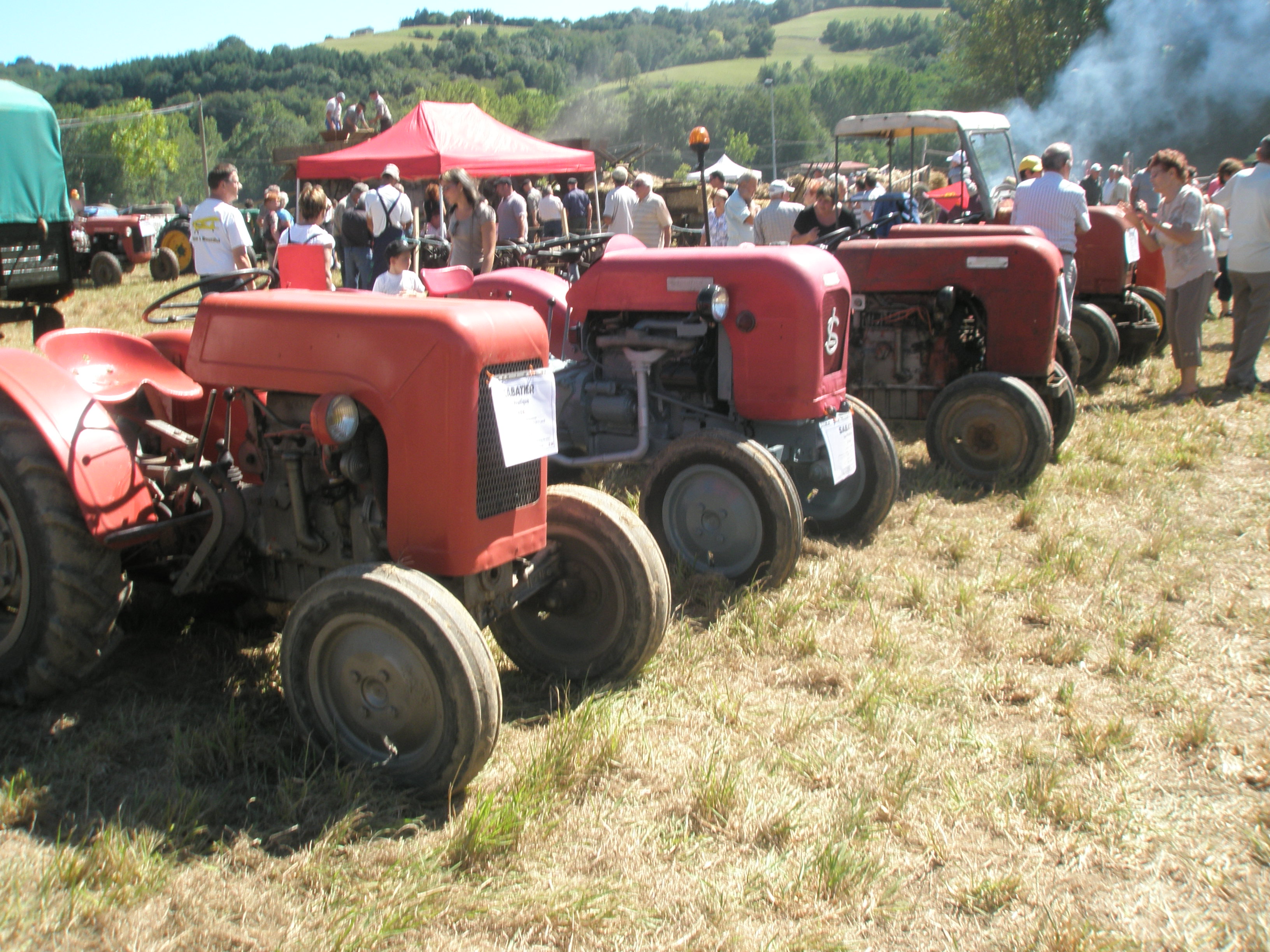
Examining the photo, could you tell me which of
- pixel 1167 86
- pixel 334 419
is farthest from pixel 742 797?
pixel 1167 86

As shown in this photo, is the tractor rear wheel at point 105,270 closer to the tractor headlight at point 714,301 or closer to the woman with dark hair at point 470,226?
the woman with dark hair at point 470,226

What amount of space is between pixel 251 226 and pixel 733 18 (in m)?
113

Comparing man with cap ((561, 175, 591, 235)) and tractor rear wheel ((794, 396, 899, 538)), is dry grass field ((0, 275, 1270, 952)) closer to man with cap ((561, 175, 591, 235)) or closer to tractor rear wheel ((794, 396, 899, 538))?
tractor rear wheel ((794, 396, 899, 538))

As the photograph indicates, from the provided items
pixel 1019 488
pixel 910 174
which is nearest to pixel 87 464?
pixel 1019 488

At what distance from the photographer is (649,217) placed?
1056cm

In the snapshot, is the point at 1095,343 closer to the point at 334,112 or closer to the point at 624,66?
the point at 334,112

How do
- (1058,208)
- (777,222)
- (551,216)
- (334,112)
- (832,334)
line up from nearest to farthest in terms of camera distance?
(832,334) → (1058,208) → (777,222) → (551,216) → (334,112)

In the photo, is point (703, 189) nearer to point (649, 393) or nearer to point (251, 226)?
point (649, 393)

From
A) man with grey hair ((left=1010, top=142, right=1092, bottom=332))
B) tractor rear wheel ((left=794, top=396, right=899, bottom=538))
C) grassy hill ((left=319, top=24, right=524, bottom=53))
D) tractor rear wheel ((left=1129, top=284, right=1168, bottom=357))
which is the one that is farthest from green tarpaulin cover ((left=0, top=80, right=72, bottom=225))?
grassy hill ((left=319, top=24, right=524, bottom=53))

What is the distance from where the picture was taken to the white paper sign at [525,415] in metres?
2.65

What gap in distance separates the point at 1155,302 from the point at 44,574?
866 cm

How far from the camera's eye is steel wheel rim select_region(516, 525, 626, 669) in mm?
3158

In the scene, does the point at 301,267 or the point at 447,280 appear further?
the point at 447,280

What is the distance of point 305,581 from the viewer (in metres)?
3.08
